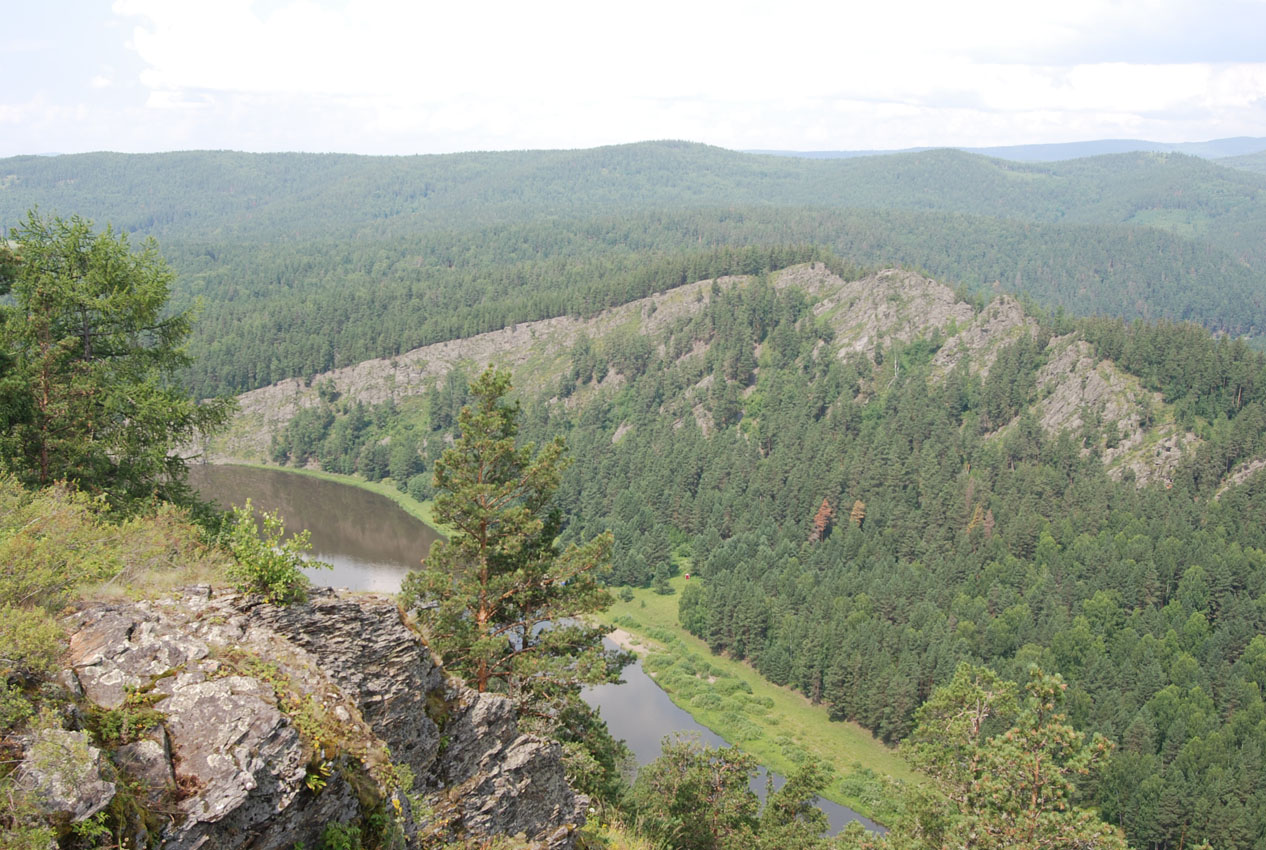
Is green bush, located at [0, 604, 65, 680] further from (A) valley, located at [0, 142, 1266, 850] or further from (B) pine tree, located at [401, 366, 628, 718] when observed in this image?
(B) pine tree, located at [401, 366, 628, 718]

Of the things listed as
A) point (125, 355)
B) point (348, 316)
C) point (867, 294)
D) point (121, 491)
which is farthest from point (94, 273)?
point (348, 316)

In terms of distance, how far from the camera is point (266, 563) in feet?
45.3

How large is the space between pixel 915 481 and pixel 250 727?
352 feet

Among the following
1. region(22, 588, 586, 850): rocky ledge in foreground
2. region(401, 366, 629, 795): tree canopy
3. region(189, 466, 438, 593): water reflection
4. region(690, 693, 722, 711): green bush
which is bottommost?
region(189, 466, 438, 593): water reflection

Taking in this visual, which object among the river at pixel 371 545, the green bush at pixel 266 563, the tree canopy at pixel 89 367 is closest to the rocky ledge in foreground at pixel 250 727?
the green bush at pixel 266 563

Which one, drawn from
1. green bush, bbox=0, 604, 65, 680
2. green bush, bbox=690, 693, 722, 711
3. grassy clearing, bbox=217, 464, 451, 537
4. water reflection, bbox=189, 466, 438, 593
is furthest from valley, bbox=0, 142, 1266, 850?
water reflection, bbox=189, 466, 438, 593

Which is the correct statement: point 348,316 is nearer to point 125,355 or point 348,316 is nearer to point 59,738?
point 125,355

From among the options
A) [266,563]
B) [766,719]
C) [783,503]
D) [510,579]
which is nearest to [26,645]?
[266,563]

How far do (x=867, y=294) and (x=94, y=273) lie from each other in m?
139

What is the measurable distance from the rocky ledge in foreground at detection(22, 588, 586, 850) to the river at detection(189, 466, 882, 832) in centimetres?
3809

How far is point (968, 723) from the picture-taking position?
102 feet

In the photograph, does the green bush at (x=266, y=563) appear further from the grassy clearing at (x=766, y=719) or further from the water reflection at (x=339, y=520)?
the water reflection at (x=339, y=520)

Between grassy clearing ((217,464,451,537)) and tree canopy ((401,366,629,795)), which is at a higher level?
tree canopy ((401,366,629,795))

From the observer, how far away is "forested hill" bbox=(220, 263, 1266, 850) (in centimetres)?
6825
